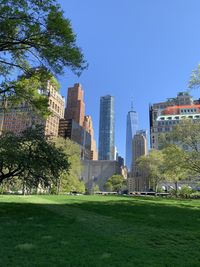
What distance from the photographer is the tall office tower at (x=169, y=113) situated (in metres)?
111

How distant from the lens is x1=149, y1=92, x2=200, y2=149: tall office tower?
111000mm

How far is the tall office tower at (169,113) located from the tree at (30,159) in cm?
7040

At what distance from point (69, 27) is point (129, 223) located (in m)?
9.21

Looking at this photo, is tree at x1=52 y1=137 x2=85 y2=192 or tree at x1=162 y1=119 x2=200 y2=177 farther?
tree at x1=52 y1=137 x2=85 y2=192

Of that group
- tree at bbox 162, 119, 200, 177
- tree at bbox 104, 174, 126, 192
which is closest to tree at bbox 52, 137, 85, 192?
tree at bbox 162, 119, 200, 177

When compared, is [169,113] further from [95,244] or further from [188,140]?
[95,244]

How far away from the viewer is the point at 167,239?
8.62m

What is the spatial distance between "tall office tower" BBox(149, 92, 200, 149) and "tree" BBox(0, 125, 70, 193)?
7040 centimetres

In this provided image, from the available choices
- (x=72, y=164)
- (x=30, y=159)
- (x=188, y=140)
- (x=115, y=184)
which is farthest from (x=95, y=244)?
(x=115, y=184)

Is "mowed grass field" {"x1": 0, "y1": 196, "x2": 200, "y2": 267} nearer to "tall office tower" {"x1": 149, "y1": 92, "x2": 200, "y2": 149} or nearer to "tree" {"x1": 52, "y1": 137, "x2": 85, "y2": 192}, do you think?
"tree" {"x1": 52, "y1": 137, "x2": 85, "y2": 192}

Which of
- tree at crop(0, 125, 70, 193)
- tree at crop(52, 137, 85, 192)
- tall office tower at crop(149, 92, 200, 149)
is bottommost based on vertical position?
tree at crop(0, 125, 70, 193)

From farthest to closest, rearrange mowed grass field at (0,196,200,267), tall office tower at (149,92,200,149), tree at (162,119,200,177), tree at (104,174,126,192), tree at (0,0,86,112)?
tree at (104,174,126,192)
tall office tower at (149,92,200,149)
tree at (162,119,200,177)
tree at (0,0,86,112)
mowed grass field at (0,196,200,267)

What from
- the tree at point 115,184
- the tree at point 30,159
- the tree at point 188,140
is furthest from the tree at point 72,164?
the tree at point 115,184

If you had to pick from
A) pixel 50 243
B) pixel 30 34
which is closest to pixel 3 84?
pixel 30 34
